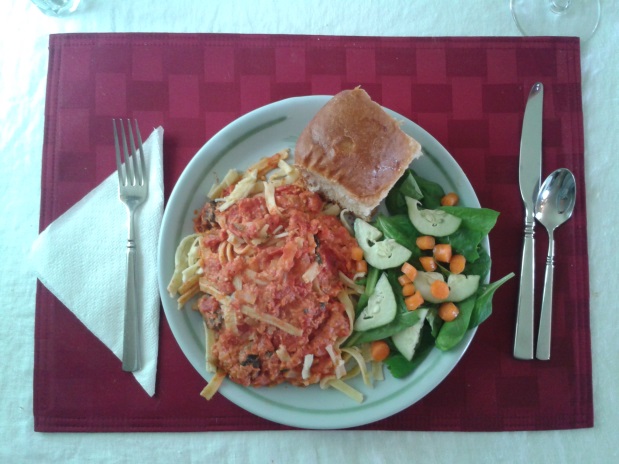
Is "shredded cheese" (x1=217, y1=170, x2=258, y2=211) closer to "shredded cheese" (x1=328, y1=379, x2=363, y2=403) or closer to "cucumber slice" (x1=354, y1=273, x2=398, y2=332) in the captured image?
"cucumber slice" (x1=354, y1=273, x2=398, y2=332)

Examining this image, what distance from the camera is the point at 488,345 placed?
10.6ft

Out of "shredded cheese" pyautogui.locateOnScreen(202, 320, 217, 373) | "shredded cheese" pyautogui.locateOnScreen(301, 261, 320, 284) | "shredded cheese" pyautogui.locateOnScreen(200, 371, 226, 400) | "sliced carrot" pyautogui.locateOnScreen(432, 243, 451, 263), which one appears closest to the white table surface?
"shredded cheese" pyautogui.locateOnScreen(200, 371, 226, 400)

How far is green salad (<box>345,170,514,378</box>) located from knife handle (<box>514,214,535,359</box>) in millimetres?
378

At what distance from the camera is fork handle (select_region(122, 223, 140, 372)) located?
305 centimetres

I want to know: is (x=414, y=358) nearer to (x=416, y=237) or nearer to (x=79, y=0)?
(x=416, y=237)

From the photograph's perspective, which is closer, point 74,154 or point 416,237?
point 416,237

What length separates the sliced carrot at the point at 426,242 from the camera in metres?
2.92

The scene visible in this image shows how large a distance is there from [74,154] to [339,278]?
6.66ft

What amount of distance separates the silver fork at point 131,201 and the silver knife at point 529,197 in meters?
2.52

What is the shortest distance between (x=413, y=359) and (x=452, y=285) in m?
0.53

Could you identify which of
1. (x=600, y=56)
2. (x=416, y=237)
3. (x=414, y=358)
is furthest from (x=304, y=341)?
(x=600, y=56)

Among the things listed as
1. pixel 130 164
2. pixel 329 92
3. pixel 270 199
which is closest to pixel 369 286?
pixel 270 199

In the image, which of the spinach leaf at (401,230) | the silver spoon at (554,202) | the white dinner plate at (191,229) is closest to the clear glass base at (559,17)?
the silver spoon at (554,202)

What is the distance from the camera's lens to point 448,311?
9.39ft
